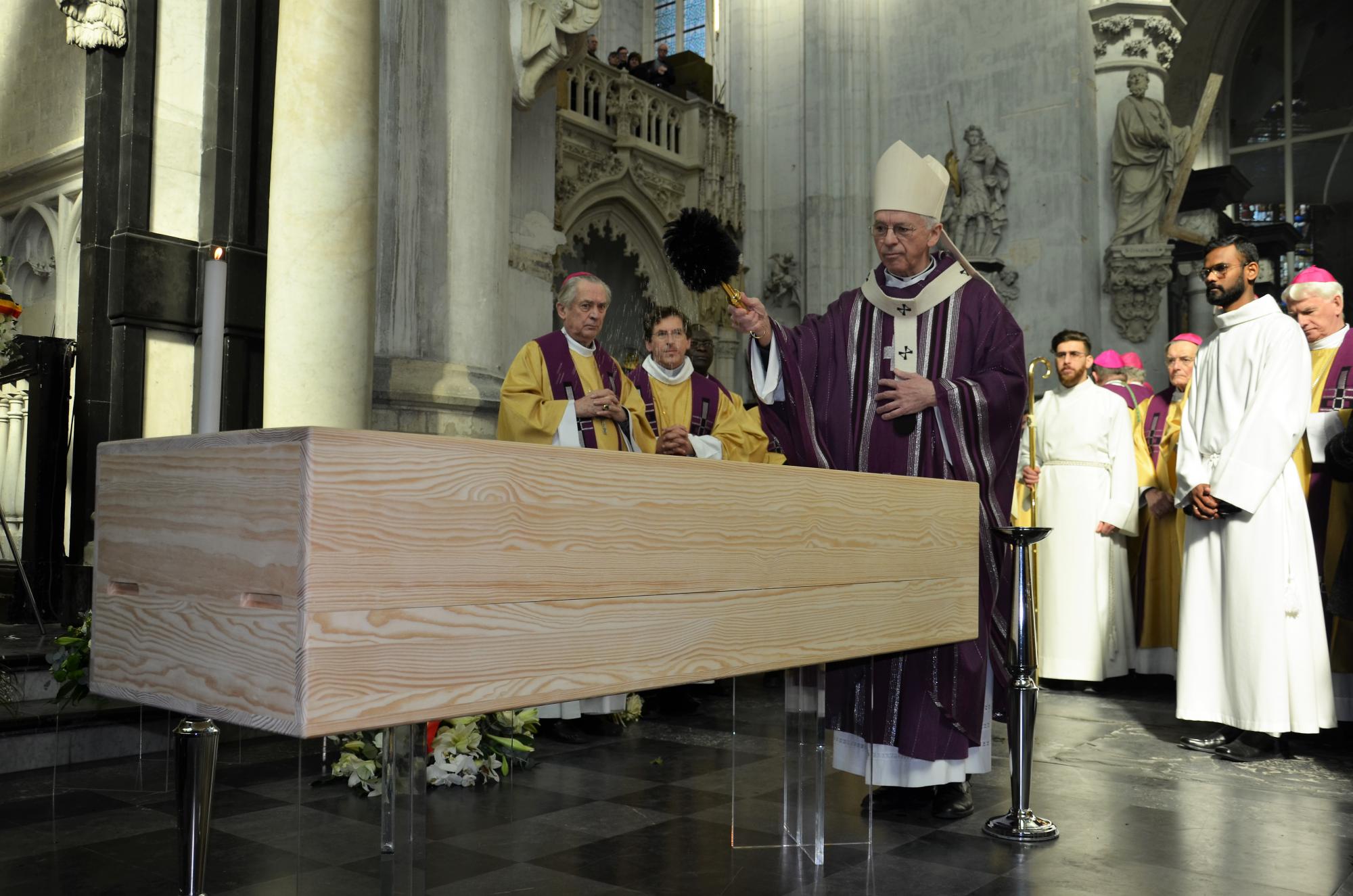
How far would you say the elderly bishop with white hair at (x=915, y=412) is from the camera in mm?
3621

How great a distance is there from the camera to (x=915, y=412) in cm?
369

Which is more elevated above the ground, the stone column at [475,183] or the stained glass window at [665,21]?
the stained glass window at [665,21]

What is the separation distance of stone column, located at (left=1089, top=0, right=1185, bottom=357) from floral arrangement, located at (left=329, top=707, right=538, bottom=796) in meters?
8.92

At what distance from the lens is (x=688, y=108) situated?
14375 millimetres

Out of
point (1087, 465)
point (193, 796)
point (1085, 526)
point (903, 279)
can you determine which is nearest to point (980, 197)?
point (1087, 465)

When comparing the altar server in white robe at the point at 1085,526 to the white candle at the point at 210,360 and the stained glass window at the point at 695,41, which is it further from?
the stained glass window at the point at 695,41

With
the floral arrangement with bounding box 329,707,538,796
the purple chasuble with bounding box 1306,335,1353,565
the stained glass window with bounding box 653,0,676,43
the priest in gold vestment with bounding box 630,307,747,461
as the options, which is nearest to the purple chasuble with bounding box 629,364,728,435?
the priest in gold vestment with bounding box 630,307,747,461

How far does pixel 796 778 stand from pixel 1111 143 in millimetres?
10203

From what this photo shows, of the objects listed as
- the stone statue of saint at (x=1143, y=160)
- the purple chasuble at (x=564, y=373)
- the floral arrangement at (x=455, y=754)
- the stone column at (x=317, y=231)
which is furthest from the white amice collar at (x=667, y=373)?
the stone statue of saint at (x=1143, y=160)

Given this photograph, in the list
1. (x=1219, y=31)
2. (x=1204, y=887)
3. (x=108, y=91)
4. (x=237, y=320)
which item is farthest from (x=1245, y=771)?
(x=1219, y=31)

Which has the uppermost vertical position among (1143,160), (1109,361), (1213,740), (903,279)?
(1143,160)

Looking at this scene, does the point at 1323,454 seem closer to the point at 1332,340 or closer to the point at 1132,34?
the point at 1332,340

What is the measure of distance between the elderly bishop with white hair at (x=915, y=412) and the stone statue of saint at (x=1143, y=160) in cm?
817

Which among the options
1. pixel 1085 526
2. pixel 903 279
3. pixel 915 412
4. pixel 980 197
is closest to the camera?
pixel 915 412
